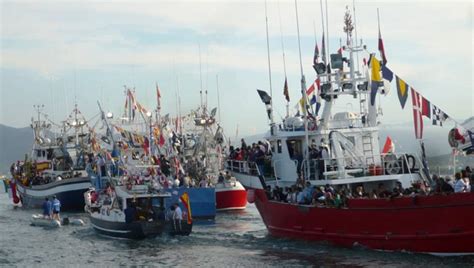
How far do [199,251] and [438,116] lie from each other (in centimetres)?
1137

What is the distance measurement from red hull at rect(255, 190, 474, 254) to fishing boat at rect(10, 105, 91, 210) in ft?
87.2

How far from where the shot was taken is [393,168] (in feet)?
113

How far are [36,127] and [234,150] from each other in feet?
92.3

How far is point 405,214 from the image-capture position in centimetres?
2811

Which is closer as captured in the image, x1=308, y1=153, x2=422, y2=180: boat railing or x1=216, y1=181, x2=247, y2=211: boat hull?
x1=308, y1=153, x2=422, y2=180: boat railing

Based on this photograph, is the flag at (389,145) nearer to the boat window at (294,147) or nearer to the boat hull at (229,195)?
the boat window at (294,147)

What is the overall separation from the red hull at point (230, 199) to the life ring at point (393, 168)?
17.9 meters

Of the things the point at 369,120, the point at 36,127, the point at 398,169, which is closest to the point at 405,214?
the point at 398,169

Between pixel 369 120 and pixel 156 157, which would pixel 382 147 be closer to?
pixel 369 120

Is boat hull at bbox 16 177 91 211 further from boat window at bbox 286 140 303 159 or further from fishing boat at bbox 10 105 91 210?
boat window at bbox 286 140 303 159

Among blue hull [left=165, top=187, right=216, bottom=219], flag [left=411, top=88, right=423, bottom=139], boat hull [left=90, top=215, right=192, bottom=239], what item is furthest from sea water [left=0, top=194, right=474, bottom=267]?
flag [left=411, top=88, right=423, bottom=139]

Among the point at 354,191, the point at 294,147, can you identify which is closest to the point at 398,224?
the point at 354,191

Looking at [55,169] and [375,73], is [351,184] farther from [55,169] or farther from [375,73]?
[55,169]

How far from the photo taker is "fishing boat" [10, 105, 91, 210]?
186 ft
